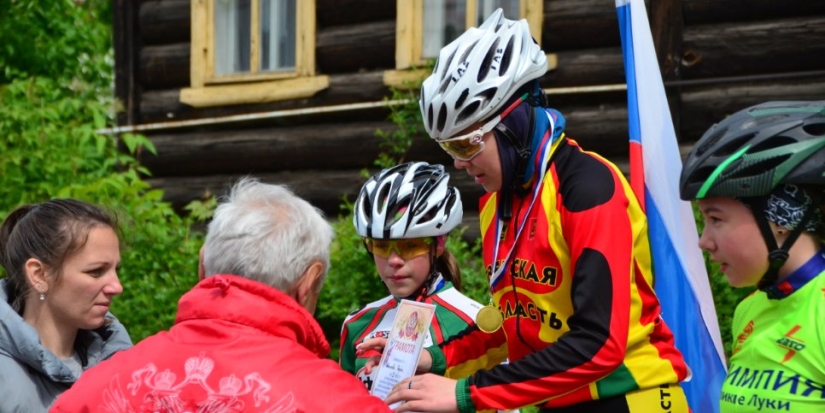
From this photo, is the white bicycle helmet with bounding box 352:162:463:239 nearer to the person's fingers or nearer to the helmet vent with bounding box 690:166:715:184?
the person's fingers


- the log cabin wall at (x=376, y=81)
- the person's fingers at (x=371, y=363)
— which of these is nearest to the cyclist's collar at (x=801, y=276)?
the person's fingers at (x=371, y=363)

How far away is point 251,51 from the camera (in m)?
10.2

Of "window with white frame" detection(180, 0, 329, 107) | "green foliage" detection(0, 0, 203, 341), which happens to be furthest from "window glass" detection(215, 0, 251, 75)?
"green foliage" detection(0, 0, 203, 341)

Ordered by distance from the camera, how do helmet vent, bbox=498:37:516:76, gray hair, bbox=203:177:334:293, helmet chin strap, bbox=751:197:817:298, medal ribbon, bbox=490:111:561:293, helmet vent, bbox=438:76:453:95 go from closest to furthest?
helmet chin strap, bbox=751:197:817:298 < gray hair, bbox=203:177:334:293 < medal ribbon, bbox=490:111:561:293 < helmet vent, bbox=498:37:516:76 < helmet vent, bbox=438:76:453:95

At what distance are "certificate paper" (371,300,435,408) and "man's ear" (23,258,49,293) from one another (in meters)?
1.26

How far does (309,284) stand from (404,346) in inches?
22.5

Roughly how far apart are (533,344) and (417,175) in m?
1.37

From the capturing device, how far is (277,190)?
138 inches

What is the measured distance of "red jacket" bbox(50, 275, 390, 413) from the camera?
3.03m

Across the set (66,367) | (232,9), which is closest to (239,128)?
(232,9)

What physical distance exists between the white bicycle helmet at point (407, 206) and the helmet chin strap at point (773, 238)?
176 cm

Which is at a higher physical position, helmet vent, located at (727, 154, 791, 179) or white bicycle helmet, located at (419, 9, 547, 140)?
white bicycle helmet, located at (419, 9, 547, 140)

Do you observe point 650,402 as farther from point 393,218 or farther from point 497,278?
point 393,218

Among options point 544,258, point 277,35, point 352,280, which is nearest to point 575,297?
point 544,258
